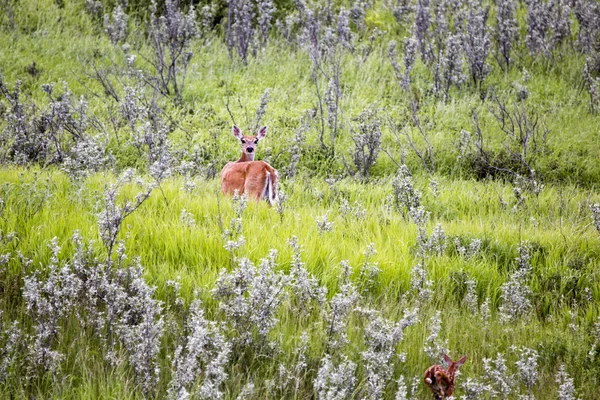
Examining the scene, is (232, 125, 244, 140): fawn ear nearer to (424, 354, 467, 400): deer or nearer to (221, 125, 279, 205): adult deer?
(221, 125, 279, 205): adult deer

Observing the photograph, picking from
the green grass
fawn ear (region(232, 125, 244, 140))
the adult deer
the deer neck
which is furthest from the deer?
fawn ear (region(232, 125, 244, 140))

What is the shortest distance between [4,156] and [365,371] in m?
5.33

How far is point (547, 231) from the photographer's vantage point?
17.2ft

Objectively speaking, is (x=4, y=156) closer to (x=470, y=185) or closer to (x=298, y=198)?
(x=298, y=198)

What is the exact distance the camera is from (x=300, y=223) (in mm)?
5066

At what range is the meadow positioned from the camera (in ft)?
10.3

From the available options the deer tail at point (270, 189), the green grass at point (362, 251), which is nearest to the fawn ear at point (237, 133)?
the green grass at point (362, 251)

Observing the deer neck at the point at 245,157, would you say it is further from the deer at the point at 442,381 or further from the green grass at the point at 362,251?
the deer at the point at 442,381

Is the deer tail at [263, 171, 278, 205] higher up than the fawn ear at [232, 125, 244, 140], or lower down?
lower down

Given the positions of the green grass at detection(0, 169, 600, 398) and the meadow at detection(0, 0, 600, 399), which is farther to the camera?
the green grass at detection(0, 169, 600, 398)

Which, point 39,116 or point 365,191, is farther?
point 39,116

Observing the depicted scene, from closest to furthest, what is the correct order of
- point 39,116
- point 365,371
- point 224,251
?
1. point 365,371
2. point 224,251
3. point 39,116

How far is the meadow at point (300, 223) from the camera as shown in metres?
3.13

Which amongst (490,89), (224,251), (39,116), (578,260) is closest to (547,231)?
(578,260)
